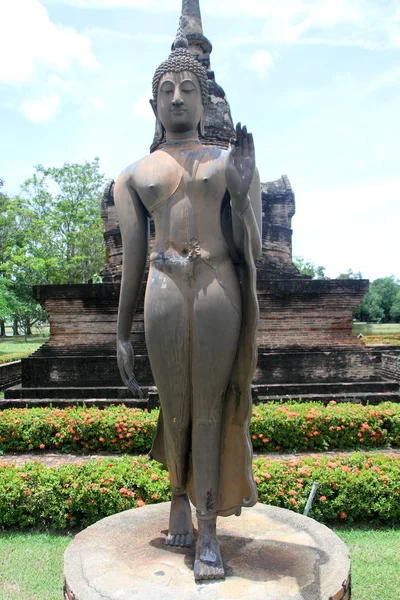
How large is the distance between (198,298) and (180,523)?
1401 millimetres

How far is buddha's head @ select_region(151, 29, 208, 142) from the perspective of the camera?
9.18 ft

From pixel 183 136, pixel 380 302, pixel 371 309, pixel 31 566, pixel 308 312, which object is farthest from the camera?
pixel 380 302

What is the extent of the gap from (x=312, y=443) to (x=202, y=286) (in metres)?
5.55

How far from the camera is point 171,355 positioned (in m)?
2.69

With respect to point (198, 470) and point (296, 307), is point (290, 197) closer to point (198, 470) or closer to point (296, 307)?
point (296, 307)

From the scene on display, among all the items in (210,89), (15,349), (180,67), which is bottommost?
(15,349)

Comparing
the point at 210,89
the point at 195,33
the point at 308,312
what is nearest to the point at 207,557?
the point at 308,312

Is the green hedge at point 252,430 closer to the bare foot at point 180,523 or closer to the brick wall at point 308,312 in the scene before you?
the brick wall at point 308,312

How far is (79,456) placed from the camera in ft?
23.9

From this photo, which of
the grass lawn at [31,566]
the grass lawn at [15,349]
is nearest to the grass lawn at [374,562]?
the grass lawn at [31,566]

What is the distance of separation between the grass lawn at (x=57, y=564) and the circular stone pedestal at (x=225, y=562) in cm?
74

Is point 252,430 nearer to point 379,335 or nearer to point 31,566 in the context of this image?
point 31,566

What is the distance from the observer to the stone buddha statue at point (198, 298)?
2660mm

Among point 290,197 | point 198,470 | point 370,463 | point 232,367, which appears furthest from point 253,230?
point 290,197
